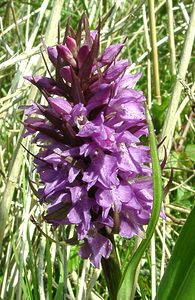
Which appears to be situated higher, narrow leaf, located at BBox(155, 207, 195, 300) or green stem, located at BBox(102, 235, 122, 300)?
narrow leaf, located at BBox(155, 207, 195, 300)

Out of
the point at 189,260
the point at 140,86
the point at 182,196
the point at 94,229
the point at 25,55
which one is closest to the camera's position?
the point at 189,260

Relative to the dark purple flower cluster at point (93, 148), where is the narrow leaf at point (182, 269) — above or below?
below

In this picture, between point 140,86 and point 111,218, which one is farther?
point 140,86

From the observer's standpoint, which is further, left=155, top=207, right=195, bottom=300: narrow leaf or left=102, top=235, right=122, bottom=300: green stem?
left=102, top=235, right=122, bottom=300: green stem

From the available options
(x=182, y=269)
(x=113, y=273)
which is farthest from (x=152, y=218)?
(x=113, y=273)

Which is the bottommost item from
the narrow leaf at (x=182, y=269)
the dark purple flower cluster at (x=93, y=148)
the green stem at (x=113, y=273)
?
the green stem at (x=113, y=273)

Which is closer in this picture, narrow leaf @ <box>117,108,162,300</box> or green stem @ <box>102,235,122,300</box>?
narrow leaf @ <box>117,108,162,300</box>

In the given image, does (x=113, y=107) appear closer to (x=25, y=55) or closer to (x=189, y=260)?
(x=189, y=260)

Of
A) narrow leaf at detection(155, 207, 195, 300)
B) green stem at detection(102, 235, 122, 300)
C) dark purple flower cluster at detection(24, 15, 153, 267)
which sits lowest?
green stem at detection(102, 235, 122, 300)

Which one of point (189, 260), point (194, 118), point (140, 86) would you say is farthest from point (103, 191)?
point (140, 86)
